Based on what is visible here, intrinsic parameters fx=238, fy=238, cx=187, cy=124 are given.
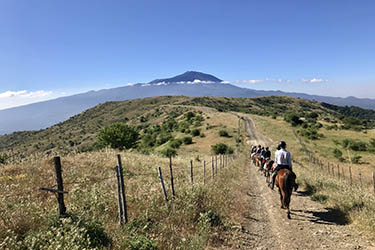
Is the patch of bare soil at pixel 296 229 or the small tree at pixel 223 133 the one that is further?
the small tree at pixel 223 133

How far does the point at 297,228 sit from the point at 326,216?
75.7 inches

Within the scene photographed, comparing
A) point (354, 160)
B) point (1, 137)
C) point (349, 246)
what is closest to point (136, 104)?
point (1, 137)

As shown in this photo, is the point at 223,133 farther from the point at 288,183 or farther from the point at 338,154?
the point at 288,183

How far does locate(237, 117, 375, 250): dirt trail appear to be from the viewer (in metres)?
6.90

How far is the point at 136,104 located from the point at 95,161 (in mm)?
152464

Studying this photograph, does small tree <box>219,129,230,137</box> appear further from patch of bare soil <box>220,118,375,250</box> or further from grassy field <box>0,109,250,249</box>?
grassy field <box>0,109,250,249</box>

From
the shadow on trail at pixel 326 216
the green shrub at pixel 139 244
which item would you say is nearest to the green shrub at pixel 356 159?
the shadow on trail at pixel 326 216

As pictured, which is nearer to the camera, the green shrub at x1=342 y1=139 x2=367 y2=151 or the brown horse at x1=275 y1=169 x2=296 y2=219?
the brown horse at x1=275 y1=169 x2=296 y2=219

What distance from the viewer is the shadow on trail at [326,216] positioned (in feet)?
28.1

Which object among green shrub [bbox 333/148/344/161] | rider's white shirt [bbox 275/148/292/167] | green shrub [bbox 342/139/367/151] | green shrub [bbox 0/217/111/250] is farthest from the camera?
green shrub [bbox 342/139/367/151]

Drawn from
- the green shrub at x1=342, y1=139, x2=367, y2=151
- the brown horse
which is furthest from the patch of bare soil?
the green shrub at x1=342, y1=139, x2=367, y2=151

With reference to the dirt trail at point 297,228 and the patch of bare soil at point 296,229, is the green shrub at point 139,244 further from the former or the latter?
the dirt trail at point 297,228

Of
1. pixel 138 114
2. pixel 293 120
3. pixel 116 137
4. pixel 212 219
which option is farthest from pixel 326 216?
pixel 138 114

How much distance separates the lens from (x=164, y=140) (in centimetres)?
5938
